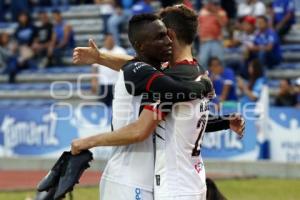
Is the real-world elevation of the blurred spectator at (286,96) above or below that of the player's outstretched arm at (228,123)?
below

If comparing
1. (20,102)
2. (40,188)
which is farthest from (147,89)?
(20,102)

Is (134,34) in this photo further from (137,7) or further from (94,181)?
(137,7)

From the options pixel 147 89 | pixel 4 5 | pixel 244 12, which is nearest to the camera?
pixel 147 89

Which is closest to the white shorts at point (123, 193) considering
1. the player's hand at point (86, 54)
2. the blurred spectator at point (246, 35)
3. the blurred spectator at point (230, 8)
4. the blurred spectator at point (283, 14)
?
the player's hand at point (86, 54)

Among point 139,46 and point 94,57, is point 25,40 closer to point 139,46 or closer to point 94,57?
point 94,57

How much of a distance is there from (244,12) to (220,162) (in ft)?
18.7

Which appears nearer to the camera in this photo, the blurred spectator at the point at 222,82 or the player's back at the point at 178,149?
the player's back at the point at 178,149

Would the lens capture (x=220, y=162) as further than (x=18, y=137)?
No

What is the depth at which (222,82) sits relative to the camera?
1877cm

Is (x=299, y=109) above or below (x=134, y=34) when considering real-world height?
below

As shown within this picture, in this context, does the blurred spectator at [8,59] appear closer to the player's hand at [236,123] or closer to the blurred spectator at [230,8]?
the blurred spectator at [230,8]

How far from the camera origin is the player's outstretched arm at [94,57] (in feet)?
24.6

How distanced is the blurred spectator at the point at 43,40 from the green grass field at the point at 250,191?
33.6ft

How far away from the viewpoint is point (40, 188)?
6.78m
